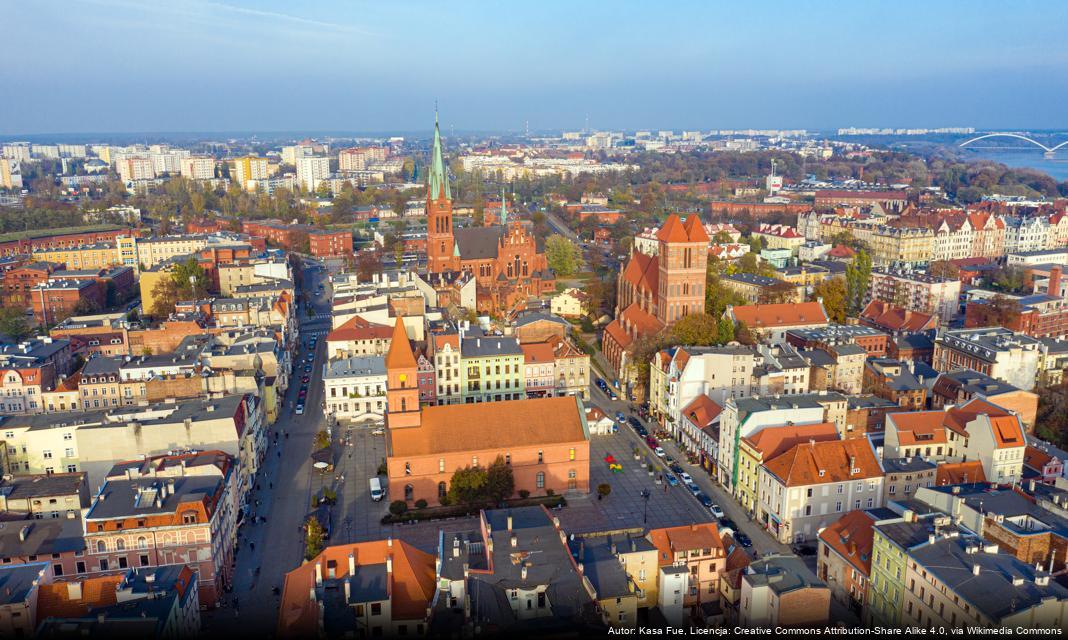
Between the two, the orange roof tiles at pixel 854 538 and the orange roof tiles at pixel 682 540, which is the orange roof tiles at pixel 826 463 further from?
the orange roof tiles at pixel 682 540

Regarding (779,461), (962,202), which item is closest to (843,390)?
Result: (779,461)

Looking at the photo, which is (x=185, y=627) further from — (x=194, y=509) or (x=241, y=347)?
(x=241, y=347)

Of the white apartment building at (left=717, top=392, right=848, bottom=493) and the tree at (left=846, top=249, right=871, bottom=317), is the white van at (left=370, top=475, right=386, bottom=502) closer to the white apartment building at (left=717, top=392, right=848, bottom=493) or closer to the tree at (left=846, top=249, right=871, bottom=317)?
→ the white apartment building at (left=717, top=392, right=848, bottom=493)

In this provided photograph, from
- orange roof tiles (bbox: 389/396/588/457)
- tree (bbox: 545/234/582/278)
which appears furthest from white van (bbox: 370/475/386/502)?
tree (bbox: 545/234/582/278)

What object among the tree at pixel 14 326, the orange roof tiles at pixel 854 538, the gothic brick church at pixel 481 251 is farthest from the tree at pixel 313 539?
the gothic brick church at pixel 481 251

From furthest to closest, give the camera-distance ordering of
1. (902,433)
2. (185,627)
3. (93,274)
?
(93,274)
(902,433)
(185,627)

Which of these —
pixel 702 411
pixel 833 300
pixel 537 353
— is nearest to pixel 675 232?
pixel 537 353
